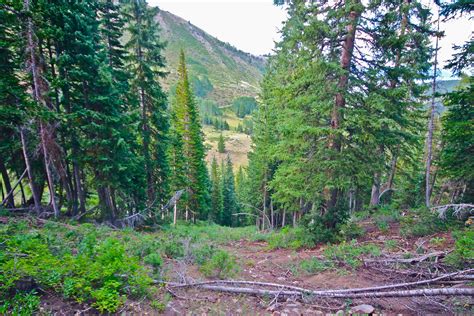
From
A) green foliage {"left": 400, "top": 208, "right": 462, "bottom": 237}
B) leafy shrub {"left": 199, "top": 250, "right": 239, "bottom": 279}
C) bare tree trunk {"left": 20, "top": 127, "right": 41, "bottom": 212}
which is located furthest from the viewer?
bare tree trunk {"left": 20, "top": 127, "right": 41, "bottom": 212}

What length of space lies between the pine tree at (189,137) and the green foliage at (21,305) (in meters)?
20.6

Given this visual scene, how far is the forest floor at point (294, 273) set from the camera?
4777 millimetres

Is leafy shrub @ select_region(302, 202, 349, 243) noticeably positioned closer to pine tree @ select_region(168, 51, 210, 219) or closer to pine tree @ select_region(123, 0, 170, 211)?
pine tree @ select_region(123, 0, 170, 211)

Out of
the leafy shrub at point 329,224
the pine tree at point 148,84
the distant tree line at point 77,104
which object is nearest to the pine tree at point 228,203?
the pine tree at point 148,84

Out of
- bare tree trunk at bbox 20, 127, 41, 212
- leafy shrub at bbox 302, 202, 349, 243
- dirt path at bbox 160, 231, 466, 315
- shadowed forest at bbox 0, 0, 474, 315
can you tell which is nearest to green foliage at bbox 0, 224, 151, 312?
shadowed forest at bbox 0, 0, 474, 315

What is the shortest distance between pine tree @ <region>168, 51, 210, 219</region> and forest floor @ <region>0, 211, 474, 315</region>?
55.6ft

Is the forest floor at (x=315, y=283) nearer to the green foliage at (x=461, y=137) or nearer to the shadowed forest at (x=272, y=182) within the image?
the shadowed forest at (x=272, y=182)

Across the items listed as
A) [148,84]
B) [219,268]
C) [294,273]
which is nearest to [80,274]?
[219,268]

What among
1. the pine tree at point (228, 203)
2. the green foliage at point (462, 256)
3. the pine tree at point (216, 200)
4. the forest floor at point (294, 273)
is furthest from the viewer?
the pine tree at point (228, 203)

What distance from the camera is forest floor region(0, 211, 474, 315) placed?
478 cm

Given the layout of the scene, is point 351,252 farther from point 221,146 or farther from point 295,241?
point 221,146

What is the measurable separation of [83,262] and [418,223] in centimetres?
1120

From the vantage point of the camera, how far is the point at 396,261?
6.96m

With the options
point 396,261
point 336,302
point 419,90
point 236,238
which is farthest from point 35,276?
point 419,90
